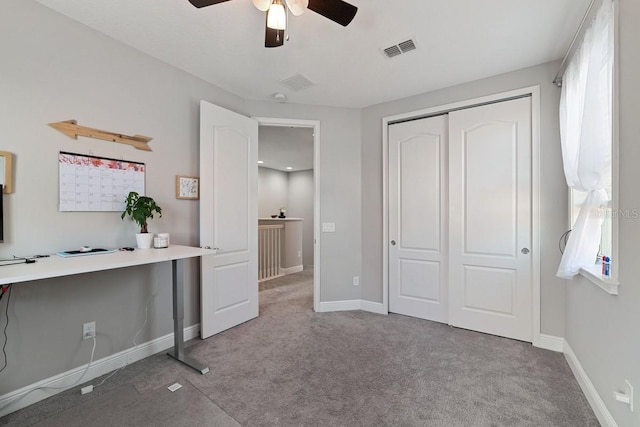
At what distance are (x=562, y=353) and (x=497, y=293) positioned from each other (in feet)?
2.10

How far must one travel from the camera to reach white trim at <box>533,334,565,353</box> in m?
2.47

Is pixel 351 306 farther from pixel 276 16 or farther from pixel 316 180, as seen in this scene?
pixel 276 16

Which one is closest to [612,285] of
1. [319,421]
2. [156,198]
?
[319,421]

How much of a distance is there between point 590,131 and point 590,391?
162cm

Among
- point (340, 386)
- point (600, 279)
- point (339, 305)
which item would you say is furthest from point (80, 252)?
point (600, 279)

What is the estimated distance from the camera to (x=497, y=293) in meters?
2.79

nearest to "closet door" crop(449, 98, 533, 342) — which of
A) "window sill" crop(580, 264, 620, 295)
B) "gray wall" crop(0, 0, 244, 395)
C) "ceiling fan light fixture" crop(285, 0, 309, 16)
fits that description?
"window sill" crop(580, 264, 620, 295)

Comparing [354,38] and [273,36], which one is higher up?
[354,38]

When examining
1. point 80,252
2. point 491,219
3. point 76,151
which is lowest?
point 80,252

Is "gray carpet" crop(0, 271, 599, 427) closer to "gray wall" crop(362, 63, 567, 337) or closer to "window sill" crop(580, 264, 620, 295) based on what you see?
"gray wall" crop(362, 63, 567, 337)

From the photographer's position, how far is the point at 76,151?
6.59ft

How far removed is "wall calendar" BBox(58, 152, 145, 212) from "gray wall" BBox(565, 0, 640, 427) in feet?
10.3

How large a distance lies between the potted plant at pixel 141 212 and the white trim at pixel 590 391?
3.12m

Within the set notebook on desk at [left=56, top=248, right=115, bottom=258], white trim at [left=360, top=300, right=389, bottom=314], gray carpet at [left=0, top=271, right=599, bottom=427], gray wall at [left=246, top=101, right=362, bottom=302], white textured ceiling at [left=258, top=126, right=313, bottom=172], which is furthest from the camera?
white textured ceiling at [left=258, top=126, right=313, bottom=172]
